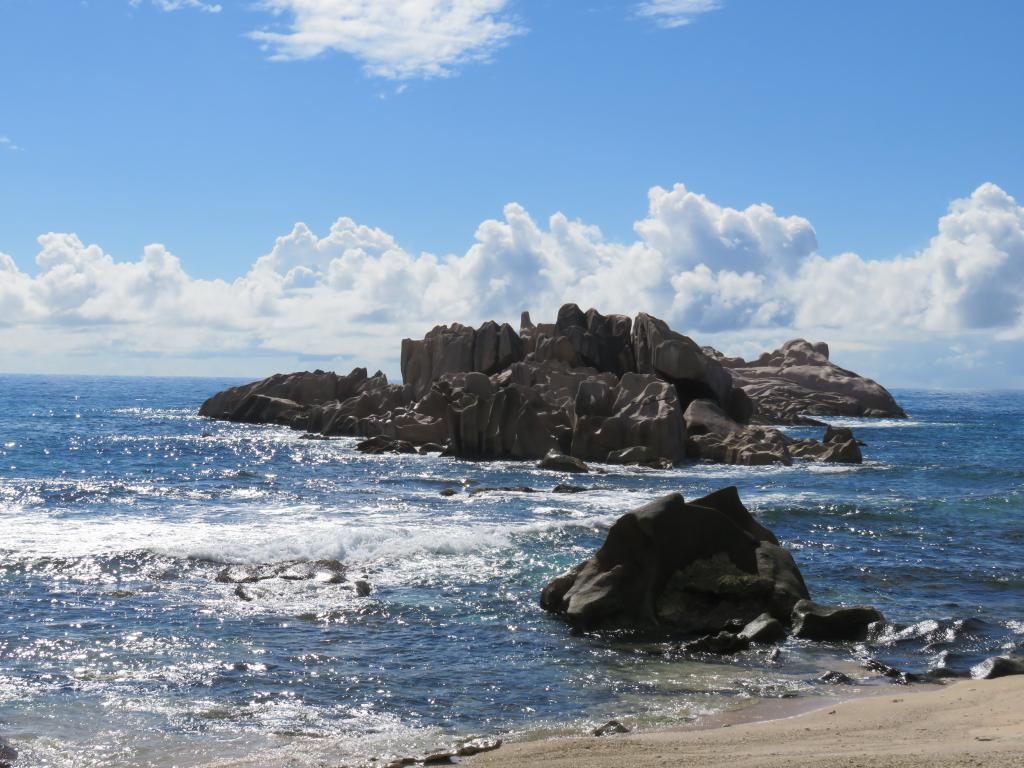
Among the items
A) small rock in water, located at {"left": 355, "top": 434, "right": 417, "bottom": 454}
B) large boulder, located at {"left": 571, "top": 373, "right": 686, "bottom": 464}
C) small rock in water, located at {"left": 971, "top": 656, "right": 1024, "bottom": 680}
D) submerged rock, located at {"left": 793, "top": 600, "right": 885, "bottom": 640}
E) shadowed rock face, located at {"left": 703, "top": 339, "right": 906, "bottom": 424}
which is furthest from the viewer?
shadowed rock face, located at {"left": 703, "top": 339, "right": 906, "bottom": 424}

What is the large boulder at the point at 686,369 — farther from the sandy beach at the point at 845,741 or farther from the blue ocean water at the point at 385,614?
the sandy beach at the point at 845,741

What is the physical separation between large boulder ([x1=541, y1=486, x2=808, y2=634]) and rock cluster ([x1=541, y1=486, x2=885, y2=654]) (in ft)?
0.07

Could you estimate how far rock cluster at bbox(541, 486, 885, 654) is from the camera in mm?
20281

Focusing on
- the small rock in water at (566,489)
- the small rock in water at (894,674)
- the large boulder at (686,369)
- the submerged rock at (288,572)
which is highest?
the large boulder at (686,369)

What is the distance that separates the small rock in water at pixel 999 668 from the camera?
17.3 metres

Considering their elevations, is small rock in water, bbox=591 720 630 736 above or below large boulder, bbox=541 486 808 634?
below

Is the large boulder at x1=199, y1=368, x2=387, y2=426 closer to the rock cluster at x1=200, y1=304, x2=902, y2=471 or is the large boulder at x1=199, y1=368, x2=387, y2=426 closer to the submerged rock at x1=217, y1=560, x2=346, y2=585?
the rock cluster at x1=200, y1=304, x2=902, y2=471

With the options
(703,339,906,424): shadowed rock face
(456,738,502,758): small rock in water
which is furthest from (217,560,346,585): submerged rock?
(703,339,906,424): shadowed rock face

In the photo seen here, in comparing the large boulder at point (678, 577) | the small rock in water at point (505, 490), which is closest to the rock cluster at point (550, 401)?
the small rock in water at point (505, 490)

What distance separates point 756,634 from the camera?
19.6 meters

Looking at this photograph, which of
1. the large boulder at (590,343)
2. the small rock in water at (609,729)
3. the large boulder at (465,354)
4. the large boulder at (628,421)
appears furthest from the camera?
the large boulder at (465,354)

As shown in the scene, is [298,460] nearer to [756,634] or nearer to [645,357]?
[645,357]

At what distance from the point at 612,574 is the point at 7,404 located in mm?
143892

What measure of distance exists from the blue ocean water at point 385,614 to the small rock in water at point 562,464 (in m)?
5.27
